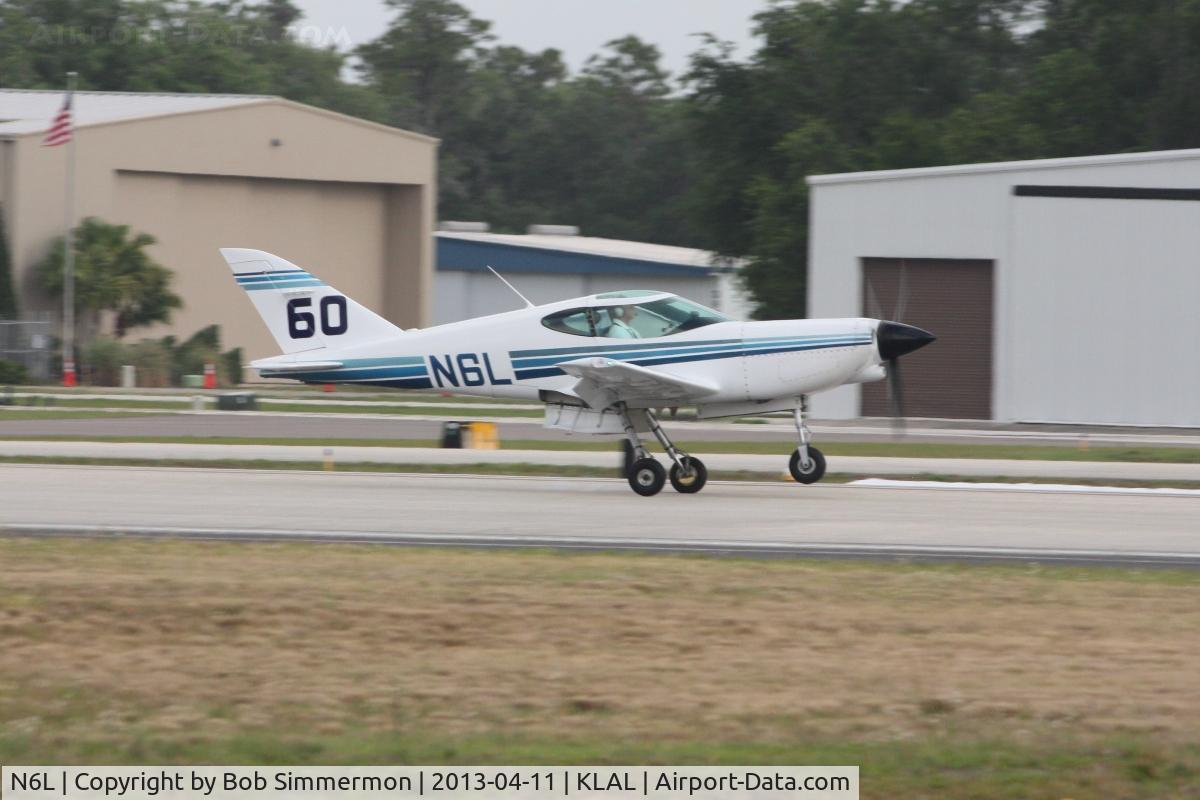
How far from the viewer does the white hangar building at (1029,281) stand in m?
34.5

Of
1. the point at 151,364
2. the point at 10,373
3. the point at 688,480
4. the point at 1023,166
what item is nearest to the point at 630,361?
the point at 688,480

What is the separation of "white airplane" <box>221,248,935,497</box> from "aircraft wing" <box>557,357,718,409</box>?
0.02 m

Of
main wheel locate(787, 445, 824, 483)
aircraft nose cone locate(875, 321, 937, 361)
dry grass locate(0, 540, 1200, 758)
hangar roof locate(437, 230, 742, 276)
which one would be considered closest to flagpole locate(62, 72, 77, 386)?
hangar roof locate(437, 230, 742, 276)

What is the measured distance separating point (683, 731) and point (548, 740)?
684mm

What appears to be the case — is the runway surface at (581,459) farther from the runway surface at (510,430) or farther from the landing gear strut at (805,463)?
the runway surface at (510,430)

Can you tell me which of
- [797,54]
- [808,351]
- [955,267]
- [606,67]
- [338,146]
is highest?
[606,67]

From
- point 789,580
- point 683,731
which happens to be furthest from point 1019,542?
point 683,731

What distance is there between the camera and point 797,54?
56531 mm

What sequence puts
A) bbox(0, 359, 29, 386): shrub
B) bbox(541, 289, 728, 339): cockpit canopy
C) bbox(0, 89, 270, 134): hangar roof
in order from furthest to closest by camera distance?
bbox(0, 89, 270, 134): hangar roof → bbox(0, 359, 29, 386): shrub → bbox(541, 289, 728, 339): cockpit canopy

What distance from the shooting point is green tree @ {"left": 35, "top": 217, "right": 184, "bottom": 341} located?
50312mm

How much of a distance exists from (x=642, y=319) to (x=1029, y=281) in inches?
765

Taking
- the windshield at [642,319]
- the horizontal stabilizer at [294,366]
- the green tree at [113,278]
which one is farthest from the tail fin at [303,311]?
the green tree at [113,278]

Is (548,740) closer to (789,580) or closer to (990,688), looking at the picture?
(990,688)

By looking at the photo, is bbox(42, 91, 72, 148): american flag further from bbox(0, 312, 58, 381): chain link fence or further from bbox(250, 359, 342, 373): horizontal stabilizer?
bbox(250, 359, 342, 373): horizontal stabilizer
